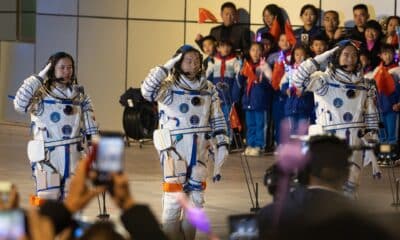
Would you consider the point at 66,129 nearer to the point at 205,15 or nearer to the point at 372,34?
the point at 372,34

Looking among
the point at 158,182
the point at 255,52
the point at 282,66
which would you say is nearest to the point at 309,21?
the point at 255,52

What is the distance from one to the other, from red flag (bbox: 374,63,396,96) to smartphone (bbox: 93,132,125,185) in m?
12.7

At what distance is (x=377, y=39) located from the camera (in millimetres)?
17016

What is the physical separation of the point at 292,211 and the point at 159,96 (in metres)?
6.20

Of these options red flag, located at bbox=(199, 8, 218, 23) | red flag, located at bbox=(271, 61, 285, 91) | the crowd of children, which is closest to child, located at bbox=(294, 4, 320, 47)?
the crowd of children

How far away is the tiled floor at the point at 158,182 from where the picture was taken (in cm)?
1234

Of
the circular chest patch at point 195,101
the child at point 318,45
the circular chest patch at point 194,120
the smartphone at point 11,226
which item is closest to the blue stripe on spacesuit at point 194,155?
the circular chest patch at point 194,120

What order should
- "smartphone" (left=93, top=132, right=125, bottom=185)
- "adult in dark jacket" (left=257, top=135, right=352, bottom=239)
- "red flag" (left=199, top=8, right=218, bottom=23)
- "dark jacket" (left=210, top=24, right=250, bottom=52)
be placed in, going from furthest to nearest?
"red flag" (left=199, top=8, right=218, bottom=23) < "dark jacket" (left=210, top=24, right=250, bottom=52) < "adult in dark jacket" (left=257, top=135, right=352, bottom=239) < "smartphone" (left=93, top=132, right=125, bottom=185)

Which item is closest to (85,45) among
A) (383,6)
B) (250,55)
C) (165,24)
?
(165,24)

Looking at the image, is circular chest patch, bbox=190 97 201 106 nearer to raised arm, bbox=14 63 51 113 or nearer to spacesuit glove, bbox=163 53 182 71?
spacesuit glove, bbox=163 53 182 71

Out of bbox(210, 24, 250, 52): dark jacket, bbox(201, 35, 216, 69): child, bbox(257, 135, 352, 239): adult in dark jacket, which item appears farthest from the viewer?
bbox(210, 24, 250, 52): dark jacket

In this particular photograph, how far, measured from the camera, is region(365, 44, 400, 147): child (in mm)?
16469

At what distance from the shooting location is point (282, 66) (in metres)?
17.3

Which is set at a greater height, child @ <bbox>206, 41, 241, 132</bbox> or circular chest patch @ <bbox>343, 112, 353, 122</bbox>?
child @ <bbox>206, 41, 241, 132</bbox>
